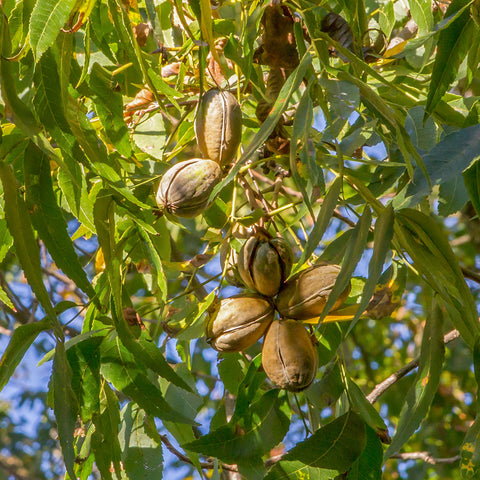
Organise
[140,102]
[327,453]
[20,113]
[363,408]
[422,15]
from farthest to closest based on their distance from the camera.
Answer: [140,102]
[422,15]
[363,408]
[327,453]
[20,113]

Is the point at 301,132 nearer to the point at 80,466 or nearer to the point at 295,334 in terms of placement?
the point at 295,334

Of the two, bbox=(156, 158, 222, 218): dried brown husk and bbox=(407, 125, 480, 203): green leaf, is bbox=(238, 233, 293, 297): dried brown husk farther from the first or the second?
bbox=(407, 125, 480, 203): green leaf

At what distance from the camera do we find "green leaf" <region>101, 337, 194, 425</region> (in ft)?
2.93

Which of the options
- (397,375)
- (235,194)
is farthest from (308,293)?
(397,375)

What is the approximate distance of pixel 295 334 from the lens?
0.88 meters

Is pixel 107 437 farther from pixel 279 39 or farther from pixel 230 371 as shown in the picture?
pixel 279 39

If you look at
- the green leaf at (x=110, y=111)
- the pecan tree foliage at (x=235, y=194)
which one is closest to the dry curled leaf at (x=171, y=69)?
the pecan tree foliage at (x=235, y=194)

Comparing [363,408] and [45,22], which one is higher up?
[45,22]

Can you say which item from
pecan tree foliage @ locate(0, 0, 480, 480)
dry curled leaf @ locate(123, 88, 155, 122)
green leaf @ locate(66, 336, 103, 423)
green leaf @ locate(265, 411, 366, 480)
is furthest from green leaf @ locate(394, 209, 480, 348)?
dry curled leaf @ locate(123, 88, 155, 122)

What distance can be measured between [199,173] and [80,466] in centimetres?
57

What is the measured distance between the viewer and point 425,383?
2.98 feet

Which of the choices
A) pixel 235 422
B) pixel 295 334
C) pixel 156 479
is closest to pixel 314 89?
pixel 295 334

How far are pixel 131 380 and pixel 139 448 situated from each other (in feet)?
0.77

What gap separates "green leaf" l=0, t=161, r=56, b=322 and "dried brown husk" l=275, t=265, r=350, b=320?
29cm
